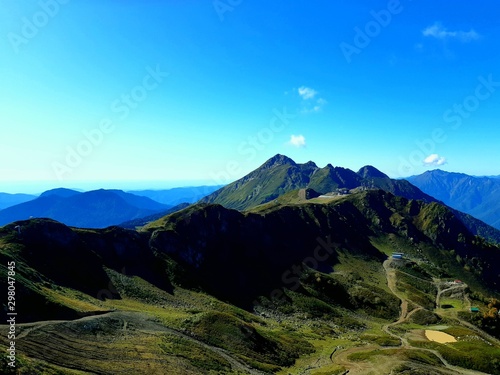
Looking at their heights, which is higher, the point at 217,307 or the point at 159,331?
the point at 159,331

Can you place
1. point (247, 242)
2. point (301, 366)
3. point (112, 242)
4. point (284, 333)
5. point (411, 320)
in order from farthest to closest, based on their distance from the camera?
1. point (247, 242)
2. point (411, 320)
3. point (112, 242)
4. point (284, 333)
5. point (301, 366)

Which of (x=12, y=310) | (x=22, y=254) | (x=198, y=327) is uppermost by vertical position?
(x=22, y=254)

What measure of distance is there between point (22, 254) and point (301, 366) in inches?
3152

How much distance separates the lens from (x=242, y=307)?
126 metres

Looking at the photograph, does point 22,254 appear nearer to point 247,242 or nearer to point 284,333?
point 284,333

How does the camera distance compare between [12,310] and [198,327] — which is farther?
[198,327]

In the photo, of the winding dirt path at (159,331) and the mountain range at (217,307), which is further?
the winding dirt path at (159,331)

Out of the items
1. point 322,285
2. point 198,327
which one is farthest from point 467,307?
point 198,327

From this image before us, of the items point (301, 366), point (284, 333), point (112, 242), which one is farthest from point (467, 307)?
point (112, 242)

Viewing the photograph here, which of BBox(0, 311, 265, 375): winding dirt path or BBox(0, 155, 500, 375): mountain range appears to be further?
BBox(0, 311, 265, 375): winding dirt path

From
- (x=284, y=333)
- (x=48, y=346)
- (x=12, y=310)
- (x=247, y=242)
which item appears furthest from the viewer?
(x=247, y=242)

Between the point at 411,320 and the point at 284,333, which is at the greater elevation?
the point at 284,333

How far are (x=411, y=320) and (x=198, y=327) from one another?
325 feet

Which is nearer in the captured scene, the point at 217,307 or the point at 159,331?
the point at 159,331
